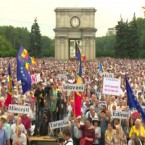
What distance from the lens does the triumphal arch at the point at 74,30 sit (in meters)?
93.6

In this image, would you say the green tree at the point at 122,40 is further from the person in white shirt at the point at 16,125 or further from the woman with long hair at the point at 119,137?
the woman with long hair at the point at 119,137

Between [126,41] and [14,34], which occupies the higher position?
[14,34]

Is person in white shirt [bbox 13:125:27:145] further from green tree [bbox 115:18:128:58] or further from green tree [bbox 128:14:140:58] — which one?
green tree [bbox 128:14:140:58]

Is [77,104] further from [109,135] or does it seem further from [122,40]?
[122,40]

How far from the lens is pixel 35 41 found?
343 feet

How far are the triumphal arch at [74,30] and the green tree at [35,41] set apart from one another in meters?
9.09

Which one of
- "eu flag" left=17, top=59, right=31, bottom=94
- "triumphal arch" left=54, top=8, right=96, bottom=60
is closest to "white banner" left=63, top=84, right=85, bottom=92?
"eu flag" left=17, top=59, right=31, bottom=94

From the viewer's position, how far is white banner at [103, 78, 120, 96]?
1744 centimetres

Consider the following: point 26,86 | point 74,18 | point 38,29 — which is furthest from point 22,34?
point 26,86

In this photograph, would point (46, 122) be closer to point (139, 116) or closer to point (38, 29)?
point (139, 116)

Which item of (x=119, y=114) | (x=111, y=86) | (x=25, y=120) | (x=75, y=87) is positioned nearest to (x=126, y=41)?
(x=111, y=86)

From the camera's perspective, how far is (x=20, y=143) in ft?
46.2

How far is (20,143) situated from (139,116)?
133 inches

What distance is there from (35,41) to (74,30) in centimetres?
1190
